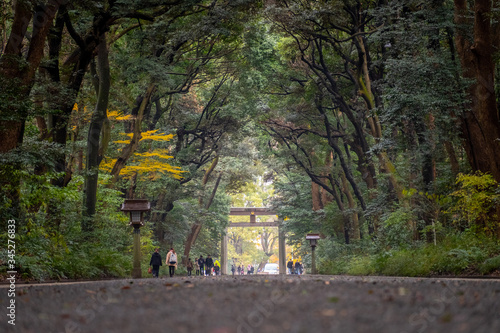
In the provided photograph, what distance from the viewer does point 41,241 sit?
12.6 m

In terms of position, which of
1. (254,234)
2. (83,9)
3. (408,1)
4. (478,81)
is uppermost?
(408,1)

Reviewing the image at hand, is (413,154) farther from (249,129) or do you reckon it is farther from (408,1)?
(249,129)

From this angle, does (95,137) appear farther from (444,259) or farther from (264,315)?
(264,315)

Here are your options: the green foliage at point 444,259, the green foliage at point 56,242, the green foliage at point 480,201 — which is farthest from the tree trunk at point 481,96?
the green foliage at point 56,242

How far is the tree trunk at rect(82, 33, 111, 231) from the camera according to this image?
1812cm

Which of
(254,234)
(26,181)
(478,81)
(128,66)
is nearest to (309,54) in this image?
(128,66)

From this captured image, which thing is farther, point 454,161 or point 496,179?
point 454,161

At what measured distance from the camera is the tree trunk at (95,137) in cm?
1812

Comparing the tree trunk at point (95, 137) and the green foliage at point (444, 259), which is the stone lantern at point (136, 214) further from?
the green foliage at point (444, 259)

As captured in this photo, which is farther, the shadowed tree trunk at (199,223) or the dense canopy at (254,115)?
the shadowed tree trunk at (199,223)

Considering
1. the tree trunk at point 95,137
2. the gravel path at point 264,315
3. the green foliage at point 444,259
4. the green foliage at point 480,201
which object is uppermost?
the tree trunk at point 95,137

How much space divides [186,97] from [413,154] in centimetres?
1732

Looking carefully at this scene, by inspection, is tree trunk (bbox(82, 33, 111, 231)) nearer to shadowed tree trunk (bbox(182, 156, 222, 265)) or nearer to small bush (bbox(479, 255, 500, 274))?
small bush (bbox(479, 255, 500, 274))

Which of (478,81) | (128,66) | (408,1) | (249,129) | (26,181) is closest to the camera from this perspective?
(26,181)
